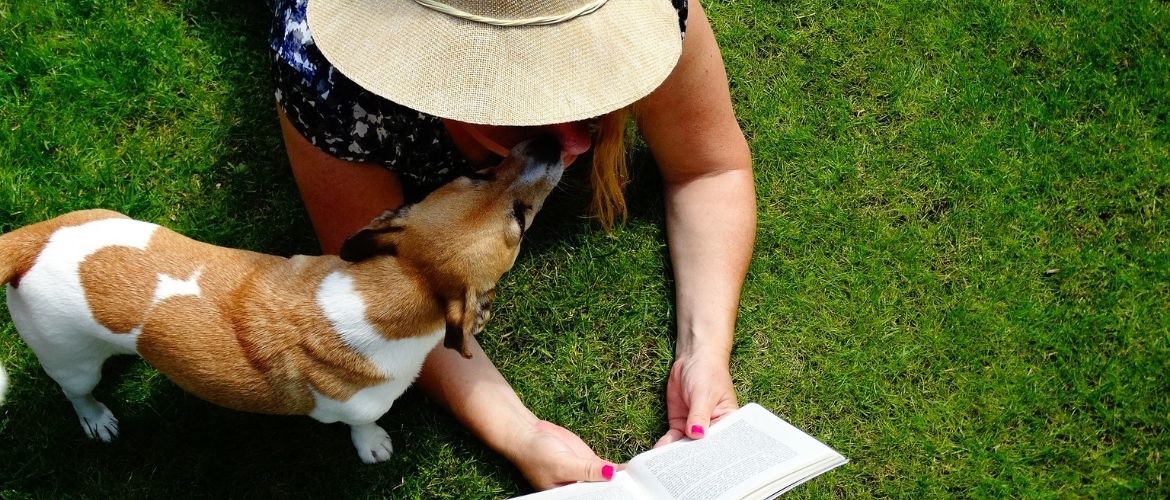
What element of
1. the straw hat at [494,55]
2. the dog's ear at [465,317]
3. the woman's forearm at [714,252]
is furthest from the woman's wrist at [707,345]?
the straw hat at [494,55]

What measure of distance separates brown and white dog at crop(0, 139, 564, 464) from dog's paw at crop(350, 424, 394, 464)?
702 mm

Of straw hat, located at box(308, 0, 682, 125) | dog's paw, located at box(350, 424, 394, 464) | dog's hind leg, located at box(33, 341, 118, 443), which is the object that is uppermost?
straw hat, located at box(308, 0, 682, 125)

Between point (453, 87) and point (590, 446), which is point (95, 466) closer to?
point (590, 446)

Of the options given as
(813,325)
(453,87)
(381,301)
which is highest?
(453,87)

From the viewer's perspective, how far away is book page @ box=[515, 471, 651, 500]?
312 centimetres

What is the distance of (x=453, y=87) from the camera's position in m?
2.11

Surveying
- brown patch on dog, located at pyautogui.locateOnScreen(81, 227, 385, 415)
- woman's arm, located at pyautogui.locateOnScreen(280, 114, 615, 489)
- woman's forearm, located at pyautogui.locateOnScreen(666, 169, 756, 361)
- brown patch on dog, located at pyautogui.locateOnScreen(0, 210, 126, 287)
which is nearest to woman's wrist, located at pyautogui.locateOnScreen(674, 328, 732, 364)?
woman's forearm, located at pyautogui.locateOnScreen(666, 169, 756, 361)

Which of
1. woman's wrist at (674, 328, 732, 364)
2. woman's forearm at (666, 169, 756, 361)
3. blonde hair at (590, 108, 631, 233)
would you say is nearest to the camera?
blonde hair at (590, 108, 631, 233)

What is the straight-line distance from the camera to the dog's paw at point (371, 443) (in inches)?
144

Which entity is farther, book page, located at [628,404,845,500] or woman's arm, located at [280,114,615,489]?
woman's arm, located at [280,114,615,489]

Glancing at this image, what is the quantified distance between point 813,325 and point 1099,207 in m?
1.71

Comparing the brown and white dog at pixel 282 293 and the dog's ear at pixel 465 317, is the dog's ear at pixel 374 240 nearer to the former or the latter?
the brown and white dog at pixel 282 293

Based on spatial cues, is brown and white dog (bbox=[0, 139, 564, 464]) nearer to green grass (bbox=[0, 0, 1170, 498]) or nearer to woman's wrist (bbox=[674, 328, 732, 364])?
green grass (bbox=[0, 0, 1170, 498])

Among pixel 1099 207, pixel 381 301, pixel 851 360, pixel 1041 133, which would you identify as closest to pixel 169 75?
pixel 381 301
